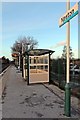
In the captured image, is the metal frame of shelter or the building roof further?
the metal frame of shelter

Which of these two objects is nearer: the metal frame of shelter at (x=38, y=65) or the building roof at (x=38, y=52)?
the building roof at (x=38, y=52)

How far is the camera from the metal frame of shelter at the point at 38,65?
63.9 ft

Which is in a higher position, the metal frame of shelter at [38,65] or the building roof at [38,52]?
the building roof at [38,52]

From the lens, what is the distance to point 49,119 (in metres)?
7.65

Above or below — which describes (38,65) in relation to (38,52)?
below

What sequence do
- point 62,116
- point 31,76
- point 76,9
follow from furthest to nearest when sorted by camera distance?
point 31,76 → point 62,116 → point 76,9

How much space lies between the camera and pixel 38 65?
20422mm

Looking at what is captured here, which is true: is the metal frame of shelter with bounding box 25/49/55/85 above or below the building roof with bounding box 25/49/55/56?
below

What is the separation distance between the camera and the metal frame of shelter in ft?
63.9

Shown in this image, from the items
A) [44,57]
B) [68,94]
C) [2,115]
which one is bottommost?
[2,115]

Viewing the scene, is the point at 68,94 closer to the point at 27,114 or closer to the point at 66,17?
the point at 27,114

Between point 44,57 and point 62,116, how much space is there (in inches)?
489

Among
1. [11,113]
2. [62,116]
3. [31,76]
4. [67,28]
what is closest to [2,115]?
[11,113]

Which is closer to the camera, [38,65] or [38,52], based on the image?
[38,52]
